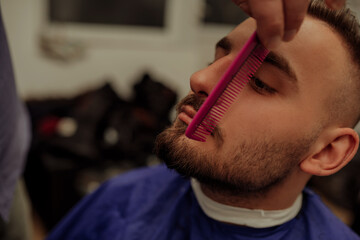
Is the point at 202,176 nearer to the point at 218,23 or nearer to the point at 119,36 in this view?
the point at 119,36

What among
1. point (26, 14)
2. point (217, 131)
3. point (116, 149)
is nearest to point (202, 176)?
point (217, 131)

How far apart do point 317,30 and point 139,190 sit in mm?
833

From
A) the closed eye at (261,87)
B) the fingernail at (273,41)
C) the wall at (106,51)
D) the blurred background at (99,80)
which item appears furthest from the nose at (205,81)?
the wall at (106,51)

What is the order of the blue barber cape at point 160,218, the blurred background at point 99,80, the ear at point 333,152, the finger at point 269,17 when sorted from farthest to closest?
the blurred background at point 99,80 < the blue barber cape at point 160,218 < the ear at point 333,152 < the finger at point 269,17

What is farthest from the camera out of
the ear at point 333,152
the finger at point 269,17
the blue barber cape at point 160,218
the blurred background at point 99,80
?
the blurred background at point 99,80

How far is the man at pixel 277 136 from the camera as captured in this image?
0.92 m

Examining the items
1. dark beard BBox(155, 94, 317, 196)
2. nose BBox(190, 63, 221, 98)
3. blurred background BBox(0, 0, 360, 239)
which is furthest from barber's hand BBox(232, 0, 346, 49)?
blurred background BBox(0, 0, 360, 239)

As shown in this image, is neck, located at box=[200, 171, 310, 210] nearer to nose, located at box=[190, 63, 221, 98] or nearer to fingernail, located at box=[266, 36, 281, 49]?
nose, located at box=[190, 63, 221, 98]

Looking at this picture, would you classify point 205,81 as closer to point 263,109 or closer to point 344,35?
point 263,109

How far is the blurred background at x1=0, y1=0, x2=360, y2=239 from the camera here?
249 cm

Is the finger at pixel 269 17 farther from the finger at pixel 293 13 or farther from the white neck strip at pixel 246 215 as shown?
the white neck strip at pixel 246 215

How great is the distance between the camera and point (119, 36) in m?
3.21

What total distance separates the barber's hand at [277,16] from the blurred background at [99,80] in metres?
1.99

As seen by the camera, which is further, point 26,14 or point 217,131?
point 26,14
